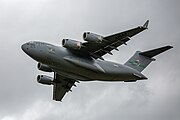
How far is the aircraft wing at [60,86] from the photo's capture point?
4678cm

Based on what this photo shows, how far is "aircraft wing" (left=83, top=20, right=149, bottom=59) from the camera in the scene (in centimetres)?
3831

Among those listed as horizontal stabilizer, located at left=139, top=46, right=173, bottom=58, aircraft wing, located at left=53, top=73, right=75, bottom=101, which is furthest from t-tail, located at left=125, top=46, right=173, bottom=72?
aircraft wing, located at left=53, top=73, right=75, bottom=101

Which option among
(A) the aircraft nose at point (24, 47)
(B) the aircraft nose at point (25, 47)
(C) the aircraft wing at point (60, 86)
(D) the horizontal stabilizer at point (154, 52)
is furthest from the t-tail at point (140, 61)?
(A) the aircraft nose at point (24, 47)

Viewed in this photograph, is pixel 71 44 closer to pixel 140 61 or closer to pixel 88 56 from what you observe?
pixel 88 56

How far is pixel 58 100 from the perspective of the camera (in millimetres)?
47750

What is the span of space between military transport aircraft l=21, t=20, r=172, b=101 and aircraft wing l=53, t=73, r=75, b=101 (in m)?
3.22

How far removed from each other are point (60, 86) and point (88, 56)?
21.8 ft

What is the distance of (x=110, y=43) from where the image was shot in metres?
40.0

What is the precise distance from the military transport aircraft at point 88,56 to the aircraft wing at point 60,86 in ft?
10.6

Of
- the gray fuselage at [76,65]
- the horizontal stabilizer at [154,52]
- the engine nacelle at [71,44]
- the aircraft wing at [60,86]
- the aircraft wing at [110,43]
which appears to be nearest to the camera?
the aircraft wing at [110,43]

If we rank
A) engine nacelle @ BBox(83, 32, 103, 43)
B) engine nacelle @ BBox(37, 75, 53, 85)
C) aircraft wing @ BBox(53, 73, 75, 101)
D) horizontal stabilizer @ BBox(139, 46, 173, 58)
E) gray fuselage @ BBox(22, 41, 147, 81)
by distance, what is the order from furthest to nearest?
engine nacelle @ BBox(37, 75, 53, 85) → aircraft wing @ BBox(53, 73, 75, 101) → horizontal stabilizer @ BBox(139, 46, 173, 58) → gray fuselage @ BBox(22, 41, 147, 81) → engine nacelle @ BBox(83, 32, 103, 43)

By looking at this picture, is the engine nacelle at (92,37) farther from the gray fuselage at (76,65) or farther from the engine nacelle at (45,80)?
the engine nacelle at (45,80)

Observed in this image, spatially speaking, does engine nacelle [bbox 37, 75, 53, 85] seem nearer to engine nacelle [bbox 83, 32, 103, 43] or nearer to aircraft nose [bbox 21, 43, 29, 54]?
aircraft nose [bbox 21, 43, 29, 54]

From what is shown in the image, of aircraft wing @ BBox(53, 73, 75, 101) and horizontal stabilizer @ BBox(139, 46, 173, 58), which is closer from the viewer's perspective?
horizontal stabilizer @ BBox(139, 46, 173, 58)
